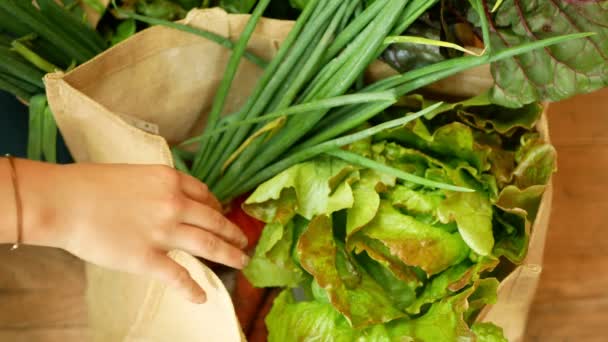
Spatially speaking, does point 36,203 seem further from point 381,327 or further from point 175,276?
point 381,327

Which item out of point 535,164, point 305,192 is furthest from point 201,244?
point 535,164

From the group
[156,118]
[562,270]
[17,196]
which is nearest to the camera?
[17,196]

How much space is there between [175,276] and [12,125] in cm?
39

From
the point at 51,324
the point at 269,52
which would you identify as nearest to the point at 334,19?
the point at 269,52

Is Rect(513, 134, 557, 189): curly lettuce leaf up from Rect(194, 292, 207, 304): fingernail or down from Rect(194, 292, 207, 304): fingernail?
up

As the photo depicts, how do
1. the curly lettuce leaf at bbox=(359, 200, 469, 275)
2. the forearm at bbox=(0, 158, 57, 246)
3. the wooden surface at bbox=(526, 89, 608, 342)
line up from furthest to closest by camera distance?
1. the wooden surface at bbox=(526, 89, 608, 342)
2. the curly lettuce leaf at bbox=(359, 200, 469, 275)
3. the forearm at bbox=(0, 158, 57, 246)

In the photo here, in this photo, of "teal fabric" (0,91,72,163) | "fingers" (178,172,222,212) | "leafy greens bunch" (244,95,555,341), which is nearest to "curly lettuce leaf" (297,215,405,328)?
"leafy greens bunch" (244,95,555,341)

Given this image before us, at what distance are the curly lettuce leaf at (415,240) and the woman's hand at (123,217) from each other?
0.50 feet

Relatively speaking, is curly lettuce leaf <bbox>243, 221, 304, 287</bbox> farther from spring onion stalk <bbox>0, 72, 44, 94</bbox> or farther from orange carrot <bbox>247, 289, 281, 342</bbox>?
spring onion stalk <bbox>0, 72, 44, 94</bbox>

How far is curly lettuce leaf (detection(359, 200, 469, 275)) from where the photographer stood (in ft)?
2.12

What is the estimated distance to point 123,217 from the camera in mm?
588

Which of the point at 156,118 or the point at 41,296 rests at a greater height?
the point at 156,118

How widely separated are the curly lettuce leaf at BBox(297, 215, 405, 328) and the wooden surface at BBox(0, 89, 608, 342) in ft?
0.91

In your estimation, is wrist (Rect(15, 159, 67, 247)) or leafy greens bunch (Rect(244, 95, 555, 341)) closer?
wrist (Rect(15, 159, 67, 247))
